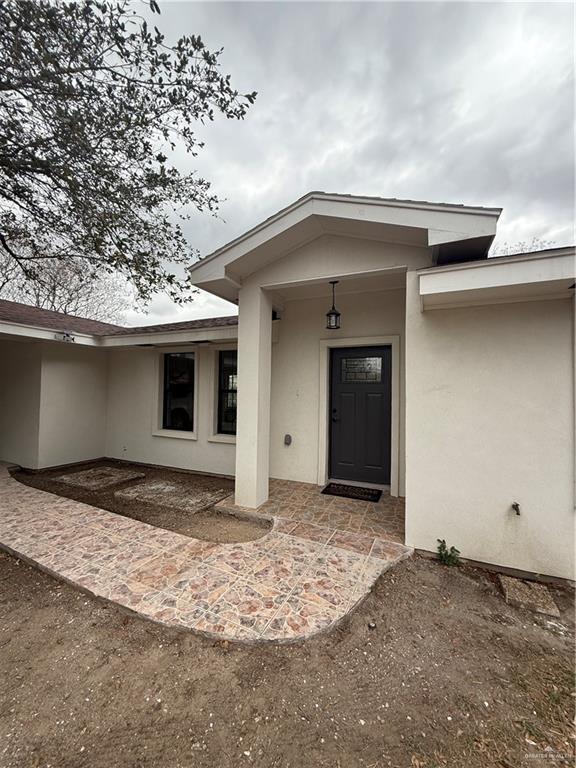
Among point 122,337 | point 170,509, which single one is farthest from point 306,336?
point 122,337

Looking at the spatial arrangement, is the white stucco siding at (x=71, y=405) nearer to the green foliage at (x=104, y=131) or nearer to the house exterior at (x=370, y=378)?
the house exterior at (x=370, y=378)

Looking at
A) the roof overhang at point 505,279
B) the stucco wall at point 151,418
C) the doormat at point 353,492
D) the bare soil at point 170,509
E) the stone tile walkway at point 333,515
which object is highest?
the roof overhang at point 505,279

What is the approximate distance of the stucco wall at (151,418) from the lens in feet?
20.3

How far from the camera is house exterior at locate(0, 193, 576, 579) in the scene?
2.89 metres

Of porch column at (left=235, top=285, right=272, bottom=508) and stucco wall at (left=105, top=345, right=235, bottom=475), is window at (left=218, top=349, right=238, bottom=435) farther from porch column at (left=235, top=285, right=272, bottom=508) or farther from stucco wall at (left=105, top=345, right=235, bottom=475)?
porch column at (left=235, top=285, right=272, bottom=508)

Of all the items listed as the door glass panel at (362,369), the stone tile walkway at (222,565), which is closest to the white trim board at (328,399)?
the door glass panel at (362,369)

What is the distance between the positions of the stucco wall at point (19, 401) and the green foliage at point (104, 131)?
9.10ft

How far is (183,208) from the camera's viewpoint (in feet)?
15.4

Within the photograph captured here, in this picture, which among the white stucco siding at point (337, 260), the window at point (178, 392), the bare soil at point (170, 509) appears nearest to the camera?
the white stucco siding at point (337, 260)

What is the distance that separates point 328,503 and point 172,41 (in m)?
6.06

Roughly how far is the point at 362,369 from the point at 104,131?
4.74 metres

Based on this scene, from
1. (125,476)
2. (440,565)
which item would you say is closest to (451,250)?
(440,565)

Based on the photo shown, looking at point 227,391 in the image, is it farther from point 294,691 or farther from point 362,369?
point 294,691

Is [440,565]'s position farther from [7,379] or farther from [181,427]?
[7,379]
